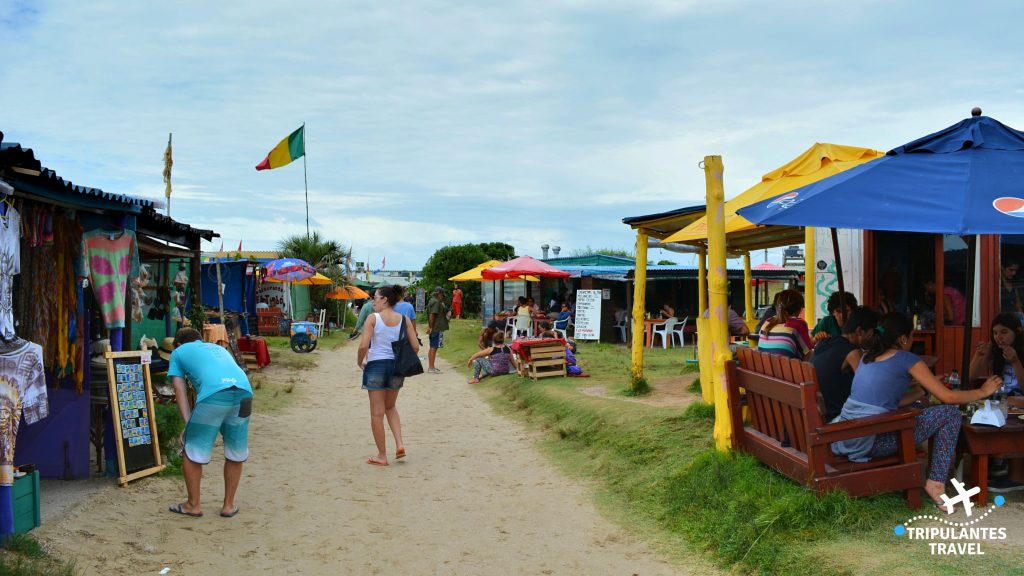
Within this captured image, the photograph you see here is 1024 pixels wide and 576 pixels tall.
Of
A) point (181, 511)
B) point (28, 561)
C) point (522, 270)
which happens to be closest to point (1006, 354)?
point (181, 511)

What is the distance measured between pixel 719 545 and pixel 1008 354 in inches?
98.9

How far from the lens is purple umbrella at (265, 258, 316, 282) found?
22.9 m

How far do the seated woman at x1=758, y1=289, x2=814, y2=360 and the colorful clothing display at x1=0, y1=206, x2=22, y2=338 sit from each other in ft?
18.7

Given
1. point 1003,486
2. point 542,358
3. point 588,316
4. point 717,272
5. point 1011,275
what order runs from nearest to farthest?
point 1003,486 → point 717,272 → point 1011,275 → point 542,358 → point 588,316

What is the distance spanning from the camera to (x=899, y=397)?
5293mm

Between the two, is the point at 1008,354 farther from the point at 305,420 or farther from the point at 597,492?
the point at 305,420

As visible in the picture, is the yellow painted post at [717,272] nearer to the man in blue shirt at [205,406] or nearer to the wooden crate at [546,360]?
the man in blue shirt at [205,406]

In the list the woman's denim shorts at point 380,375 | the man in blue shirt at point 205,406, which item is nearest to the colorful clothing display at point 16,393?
the man in blue shirt at point 205,406

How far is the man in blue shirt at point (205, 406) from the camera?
5961mm

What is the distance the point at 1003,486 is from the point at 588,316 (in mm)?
16307

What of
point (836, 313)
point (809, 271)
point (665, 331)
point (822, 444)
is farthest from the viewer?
point (665, 331)

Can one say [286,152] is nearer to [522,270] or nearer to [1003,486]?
[522,270]

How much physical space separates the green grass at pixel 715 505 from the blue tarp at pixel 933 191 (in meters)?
1.71

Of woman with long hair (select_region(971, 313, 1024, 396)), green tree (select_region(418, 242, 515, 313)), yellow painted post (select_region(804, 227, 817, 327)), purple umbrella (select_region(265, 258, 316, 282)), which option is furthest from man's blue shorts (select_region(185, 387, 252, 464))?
green tree (select_region(418, 242, 515, 313))
